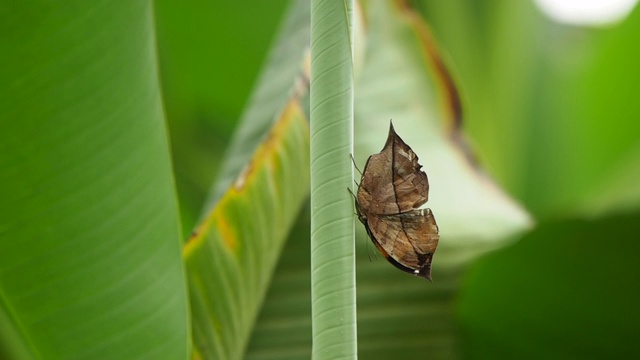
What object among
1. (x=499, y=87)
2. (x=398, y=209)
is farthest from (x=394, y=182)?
(x=499, y=87)

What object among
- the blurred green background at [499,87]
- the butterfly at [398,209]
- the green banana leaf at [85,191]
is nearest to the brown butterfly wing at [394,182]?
the butterfly at [398,209]

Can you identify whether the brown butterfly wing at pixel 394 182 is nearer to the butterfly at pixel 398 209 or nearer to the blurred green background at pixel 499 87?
the butterfly at pixel 398 209

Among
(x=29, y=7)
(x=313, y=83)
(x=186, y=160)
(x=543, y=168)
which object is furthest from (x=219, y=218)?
(x=543, y=168)

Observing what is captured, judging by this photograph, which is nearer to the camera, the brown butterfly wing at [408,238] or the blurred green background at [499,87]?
the brown butterfly wing at [408,238]

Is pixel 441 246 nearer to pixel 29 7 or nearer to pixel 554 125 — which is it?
pixel 29 7

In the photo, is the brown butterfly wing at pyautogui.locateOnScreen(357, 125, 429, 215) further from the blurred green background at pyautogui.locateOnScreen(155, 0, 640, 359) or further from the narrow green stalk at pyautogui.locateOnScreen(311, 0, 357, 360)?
the blurred green background at pyautogui.locateOnScreen(155, 0, 640, 359)

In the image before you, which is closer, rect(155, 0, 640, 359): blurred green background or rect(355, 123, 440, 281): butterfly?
rect(355, 123, 440, 281): butterfly

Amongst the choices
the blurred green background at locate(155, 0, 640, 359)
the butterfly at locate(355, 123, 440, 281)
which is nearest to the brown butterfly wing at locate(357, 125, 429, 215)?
the butterfly at locate(355, 123, 440, 281)

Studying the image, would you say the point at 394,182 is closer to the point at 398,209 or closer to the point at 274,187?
the point at 398,209
